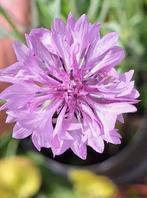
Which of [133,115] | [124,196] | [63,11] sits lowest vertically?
[124,196]

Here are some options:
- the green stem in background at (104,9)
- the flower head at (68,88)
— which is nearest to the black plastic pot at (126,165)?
the green stem in background at (104,9)

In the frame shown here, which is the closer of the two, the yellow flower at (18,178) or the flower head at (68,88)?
the flower head at (68,88)

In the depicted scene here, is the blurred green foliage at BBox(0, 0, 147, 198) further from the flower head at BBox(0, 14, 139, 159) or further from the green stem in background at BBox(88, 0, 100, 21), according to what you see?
the flower head at BBox(0, 14, 139, 159)

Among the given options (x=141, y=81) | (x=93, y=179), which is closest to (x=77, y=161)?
(x=93, y=179)

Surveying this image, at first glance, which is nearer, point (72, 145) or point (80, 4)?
point (72, 145)

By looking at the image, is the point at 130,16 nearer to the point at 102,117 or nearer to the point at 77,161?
the point at 77,161

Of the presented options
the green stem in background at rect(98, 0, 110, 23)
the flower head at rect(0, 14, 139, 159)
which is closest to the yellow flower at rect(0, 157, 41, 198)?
the green stem in background at rect(98, 0, 110, 23)

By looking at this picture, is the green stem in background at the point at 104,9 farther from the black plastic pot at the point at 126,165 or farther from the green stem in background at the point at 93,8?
the black plastic pot at the point at 126,165
